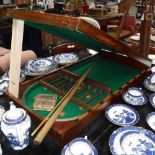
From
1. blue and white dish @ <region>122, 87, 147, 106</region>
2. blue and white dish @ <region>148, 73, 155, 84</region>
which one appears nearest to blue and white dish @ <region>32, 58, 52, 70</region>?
blue and white dish @ <region>122, 87, 147, 106</region>

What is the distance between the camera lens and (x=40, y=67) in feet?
5.41

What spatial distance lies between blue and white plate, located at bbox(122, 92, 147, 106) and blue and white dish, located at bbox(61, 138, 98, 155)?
0.46 meters

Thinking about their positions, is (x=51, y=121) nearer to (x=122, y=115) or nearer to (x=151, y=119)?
→ (x=122, y=115)

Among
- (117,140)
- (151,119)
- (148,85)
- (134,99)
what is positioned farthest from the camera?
(148,85)

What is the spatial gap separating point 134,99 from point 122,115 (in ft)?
0.58

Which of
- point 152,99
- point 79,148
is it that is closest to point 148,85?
point 152,99

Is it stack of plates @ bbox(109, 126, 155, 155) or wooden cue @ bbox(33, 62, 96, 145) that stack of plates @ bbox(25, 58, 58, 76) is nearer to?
wooden cue @ bbox(33, 62, 96, 145)

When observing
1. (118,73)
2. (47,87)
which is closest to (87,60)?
(118,73)

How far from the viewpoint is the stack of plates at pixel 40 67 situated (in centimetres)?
158

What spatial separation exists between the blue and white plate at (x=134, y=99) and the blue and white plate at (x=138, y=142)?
0.25 meters

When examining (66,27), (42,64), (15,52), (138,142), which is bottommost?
(138,142)

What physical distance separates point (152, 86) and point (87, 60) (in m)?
0.61

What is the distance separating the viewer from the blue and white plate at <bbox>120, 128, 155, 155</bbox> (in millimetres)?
908

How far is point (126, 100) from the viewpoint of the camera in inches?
48.6
